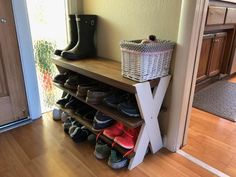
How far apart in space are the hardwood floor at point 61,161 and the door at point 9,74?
192mm

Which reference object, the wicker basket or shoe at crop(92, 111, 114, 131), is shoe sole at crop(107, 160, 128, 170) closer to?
shoe at crop(92, 111, 114, 131)

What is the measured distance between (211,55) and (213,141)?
126 cm

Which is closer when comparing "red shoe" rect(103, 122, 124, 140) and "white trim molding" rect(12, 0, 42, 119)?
"red shoe" rect(103, 122, 124, 140)

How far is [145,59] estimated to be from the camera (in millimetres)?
1092

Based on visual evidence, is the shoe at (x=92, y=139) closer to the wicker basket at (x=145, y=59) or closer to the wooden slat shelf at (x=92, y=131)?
the wooden slat shelf at (x=92, y=131)

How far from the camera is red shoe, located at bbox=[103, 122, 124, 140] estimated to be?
1344mm

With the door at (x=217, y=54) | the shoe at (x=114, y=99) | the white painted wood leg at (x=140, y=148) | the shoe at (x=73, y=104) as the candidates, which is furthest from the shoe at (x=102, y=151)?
the door at (x=217, y=54)

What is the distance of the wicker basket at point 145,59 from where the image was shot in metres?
1.08

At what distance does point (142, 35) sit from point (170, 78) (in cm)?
36

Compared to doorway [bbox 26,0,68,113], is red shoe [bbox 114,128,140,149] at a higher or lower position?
lower

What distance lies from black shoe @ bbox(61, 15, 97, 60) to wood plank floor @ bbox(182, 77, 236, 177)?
3.55 feet

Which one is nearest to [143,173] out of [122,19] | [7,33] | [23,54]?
[122,19]

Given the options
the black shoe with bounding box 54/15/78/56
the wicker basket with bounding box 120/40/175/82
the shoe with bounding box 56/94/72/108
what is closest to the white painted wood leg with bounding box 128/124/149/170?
the wicker basket with bounding box 120/40/175/82

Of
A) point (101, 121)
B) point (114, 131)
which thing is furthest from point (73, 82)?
point (114, 131)
